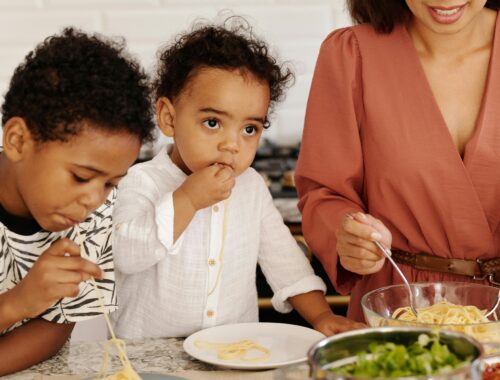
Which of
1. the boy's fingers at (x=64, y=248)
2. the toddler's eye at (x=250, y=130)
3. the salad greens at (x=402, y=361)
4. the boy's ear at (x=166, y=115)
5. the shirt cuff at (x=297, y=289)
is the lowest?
the shirt cuff at (x=297, y=289)

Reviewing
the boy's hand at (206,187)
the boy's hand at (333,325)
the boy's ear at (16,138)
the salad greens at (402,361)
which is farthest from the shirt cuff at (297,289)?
the salad greens at (402,361)

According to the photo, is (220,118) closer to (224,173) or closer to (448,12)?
(224,173)

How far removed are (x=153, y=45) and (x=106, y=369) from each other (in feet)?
6.59

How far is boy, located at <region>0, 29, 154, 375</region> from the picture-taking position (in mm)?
1309

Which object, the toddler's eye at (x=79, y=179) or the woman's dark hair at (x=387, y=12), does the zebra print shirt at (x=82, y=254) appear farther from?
the woman's dark hair at (x=387, y=12)

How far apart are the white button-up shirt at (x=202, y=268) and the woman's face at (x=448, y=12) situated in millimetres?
569

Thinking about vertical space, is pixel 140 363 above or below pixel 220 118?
below

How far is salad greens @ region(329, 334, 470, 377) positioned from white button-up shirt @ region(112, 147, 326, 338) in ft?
2.64

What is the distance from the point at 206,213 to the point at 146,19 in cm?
150

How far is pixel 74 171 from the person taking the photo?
1.35 metres

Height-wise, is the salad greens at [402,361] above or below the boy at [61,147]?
below

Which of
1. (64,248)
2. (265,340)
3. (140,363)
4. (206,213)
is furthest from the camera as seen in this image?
(206,213)

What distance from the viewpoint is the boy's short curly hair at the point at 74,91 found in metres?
1.35

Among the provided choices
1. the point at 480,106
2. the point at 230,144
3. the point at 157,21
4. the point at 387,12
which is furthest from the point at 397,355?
the point at 157,21
